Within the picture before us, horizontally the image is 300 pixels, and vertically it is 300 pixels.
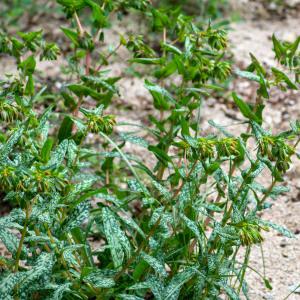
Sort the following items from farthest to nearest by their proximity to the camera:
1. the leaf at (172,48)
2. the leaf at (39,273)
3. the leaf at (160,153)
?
the leaf at (172,48) → the leaf at (160,153) → the leaf at (39,273)

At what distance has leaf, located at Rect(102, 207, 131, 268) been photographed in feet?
8.87

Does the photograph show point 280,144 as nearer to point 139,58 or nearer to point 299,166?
point 139,58

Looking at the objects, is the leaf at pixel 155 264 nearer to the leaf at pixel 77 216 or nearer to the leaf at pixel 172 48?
the leaf at pixel 77 216

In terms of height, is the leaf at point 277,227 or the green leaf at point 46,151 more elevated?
the green leaf at point 46,151

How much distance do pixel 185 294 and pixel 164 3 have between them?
3.69m

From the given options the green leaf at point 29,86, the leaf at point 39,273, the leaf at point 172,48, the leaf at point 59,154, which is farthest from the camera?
the leaf at point 172,48

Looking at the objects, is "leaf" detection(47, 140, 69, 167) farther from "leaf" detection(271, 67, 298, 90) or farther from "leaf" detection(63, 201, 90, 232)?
"leaf" detection(271, 67, 298, 90)

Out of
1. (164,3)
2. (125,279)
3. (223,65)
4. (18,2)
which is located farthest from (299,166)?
(18,2)

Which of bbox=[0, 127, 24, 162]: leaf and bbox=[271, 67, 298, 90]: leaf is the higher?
bbox=[271, 67, 298, 90]: leaf

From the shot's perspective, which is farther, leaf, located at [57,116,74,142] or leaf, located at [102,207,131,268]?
leaf, located at [57,116,74,142]

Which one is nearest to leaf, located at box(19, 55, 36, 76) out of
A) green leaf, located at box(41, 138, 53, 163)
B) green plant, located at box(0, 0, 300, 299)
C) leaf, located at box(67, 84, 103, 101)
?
green plant, located at box(0, 0, 300, 299)

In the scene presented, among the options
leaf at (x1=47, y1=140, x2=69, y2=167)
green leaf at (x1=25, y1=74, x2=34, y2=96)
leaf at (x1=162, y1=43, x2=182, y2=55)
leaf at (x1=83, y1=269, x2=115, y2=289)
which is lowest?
leaf at (x1=83, y1=269, x2=115, y2=289)

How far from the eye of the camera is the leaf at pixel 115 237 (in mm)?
2705

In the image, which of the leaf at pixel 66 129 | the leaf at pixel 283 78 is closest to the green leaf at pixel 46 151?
the leaf at pixel 66 129
